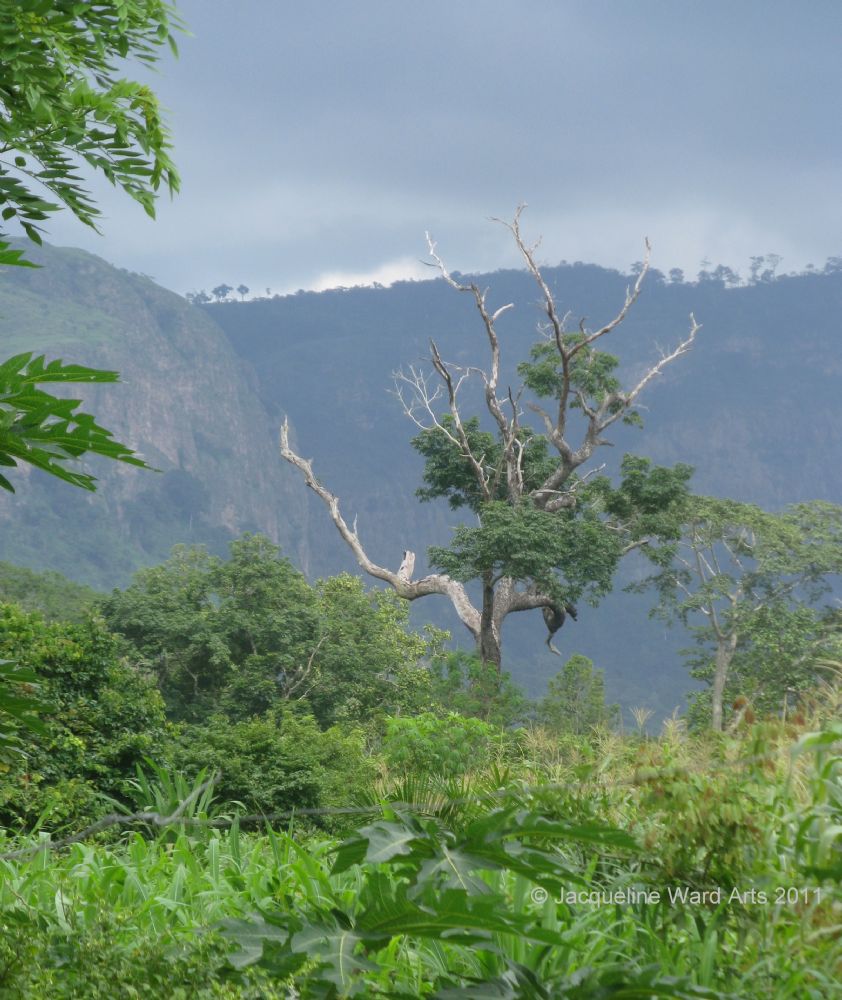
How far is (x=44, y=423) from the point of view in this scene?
1919 millimetres

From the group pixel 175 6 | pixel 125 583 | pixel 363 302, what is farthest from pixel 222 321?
pixel 175 6

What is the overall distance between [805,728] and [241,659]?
19.4 m

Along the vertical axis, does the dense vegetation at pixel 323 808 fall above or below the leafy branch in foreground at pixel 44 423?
below

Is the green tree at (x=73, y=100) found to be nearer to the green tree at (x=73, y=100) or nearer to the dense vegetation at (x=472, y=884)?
the green tree at (x=73, y=100)

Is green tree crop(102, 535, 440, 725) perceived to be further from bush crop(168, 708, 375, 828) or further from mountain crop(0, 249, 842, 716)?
mountain crop(0, 249, 842, 716)

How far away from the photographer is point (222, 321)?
16700cm

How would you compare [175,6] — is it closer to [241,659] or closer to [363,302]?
[241,659]

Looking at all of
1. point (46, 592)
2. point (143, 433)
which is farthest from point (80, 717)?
point (143, 433)

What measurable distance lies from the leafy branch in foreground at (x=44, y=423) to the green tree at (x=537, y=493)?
17616 millimetres

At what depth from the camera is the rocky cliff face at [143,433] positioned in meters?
99.8

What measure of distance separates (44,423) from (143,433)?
126 m

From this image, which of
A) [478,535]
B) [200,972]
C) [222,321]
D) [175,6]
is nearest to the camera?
[200,972]

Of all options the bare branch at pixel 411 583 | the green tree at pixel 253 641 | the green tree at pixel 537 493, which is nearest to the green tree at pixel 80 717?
the green tree at pixel 253 641

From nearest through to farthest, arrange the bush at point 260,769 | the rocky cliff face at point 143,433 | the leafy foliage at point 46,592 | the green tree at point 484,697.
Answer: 1. the bush at point 260,769
2. the green tree at point 484,697
3. the leafy foliage at point 46,592
4. the rocky cliff face at point 143,433
